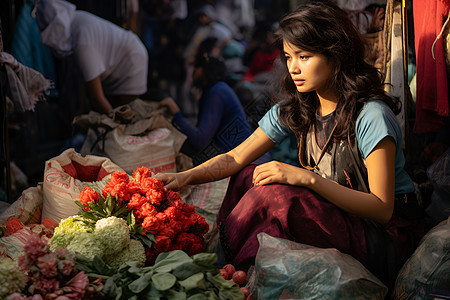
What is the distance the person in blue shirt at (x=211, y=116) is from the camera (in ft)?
12.8

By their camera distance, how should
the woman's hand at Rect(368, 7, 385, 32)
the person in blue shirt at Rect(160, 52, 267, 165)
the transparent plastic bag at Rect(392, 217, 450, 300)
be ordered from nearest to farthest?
the transparent plastic bag at Rect(392, 217, 450, 300), the woman's hand at Rect(368, 7, 385, 32), the person in blue shirt at Rect(160, 52, 267, 165)

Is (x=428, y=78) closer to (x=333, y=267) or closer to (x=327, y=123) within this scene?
(x=327, y=123)

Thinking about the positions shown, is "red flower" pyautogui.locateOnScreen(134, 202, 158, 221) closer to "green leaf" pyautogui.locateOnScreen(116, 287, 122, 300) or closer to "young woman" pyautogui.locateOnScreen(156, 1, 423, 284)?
"young woman" pyautogui.locateOnScreen(156, 1, 423, 284)

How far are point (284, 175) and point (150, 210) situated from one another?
61 centimetres

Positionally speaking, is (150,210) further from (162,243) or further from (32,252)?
(32,252)

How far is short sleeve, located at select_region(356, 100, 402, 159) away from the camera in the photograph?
200 centimetres

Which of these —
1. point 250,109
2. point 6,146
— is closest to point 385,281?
point 250,109

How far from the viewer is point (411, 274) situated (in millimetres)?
1970

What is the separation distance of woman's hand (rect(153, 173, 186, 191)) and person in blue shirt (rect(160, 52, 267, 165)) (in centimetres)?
154

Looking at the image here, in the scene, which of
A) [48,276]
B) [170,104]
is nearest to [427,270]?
[48,276]

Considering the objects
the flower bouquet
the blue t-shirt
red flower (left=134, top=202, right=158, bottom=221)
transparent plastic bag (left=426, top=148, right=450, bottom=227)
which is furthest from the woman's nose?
transparent plastic bag (left=426, top=148, right=450, bottom=227)

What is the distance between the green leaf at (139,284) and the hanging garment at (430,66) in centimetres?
186

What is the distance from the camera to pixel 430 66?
2637mm

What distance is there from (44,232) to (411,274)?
5.77ft
